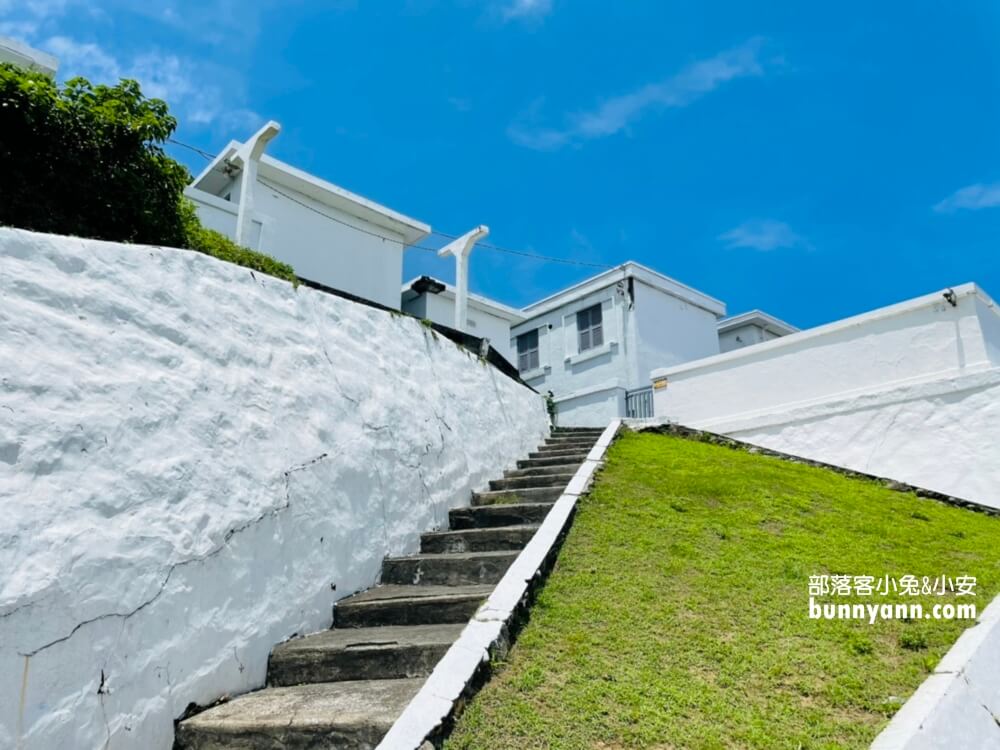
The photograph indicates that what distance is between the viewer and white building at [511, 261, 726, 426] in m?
18.1

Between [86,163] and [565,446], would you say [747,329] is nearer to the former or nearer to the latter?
[565,446]

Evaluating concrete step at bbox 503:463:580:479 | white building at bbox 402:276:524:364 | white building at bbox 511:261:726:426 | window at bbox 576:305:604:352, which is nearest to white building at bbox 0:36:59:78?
white building at bbox 402:276:524:364

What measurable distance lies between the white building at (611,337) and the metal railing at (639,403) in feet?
0.09

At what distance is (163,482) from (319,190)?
34.2 feet

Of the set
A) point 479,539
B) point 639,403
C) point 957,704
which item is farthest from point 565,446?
point 639,403

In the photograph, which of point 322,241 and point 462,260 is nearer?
point 462,260

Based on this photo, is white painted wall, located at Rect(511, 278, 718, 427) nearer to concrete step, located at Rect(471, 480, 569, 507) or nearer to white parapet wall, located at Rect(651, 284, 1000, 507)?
white parapet wall, located at Rect(651, 284, 1000, 507)

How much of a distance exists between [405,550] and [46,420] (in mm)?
3114

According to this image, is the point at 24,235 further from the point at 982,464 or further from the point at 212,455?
the point at 982,464

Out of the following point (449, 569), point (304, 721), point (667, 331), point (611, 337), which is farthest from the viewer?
point (667, 331)

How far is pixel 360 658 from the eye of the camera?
3.81 meters

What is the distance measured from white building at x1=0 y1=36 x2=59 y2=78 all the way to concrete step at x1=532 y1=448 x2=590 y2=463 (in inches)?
345

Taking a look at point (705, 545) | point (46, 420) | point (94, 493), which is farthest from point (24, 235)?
point (705, 545)

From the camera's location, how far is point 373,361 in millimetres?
5883
